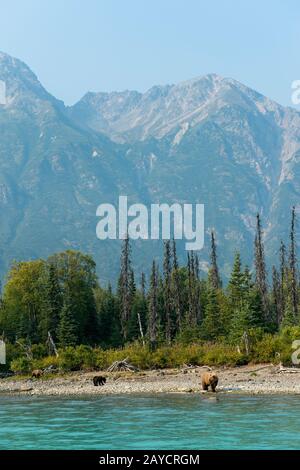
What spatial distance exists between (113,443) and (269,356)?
1334 inches

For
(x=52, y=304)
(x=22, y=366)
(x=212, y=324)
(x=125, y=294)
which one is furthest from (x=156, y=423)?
(x=125, y=294)

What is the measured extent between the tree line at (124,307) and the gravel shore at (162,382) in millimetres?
14571

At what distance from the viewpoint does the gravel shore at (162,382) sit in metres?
45.9

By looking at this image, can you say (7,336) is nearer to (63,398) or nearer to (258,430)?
(63,398)

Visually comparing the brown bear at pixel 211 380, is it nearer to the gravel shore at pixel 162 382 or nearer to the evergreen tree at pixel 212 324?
the gravel shore at pixel 162 382

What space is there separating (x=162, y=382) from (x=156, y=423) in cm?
2101

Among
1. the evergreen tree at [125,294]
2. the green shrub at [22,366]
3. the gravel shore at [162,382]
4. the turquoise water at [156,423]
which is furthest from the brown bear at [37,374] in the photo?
the evergreen tree at [125,294]

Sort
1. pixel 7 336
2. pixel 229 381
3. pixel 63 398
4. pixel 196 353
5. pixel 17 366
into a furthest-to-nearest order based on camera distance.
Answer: pixel 7 336 → pixel 17 366 → pixel 196 353 → pixel 229 381 → pixel 63 398

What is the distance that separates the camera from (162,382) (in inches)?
2060

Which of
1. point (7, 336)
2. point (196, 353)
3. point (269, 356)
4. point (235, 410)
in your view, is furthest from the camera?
point (7, 336)

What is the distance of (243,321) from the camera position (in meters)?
67.8

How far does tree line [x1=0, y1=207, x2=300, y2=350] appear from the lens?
78.6 metres

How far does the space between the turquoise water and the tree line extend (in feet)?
109
